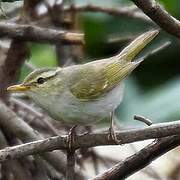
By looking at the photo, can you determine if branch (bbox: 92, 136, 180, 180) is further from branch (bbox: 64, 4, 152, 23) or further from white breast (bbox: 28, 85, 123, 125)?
branch (bbox: 64, 4, 152, 23)

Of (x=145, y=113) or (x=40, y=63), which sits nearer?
(x=145, y=113)

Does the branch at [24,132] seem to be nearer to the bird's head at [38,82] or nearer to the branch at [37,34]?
the bird's head at [38,82]

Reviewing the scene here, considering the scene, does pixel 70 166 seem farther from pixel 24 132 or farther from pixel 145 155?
pixel 24 132

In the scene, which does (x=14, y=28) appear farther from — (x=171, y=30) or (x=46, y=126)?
(x=171, y=30)

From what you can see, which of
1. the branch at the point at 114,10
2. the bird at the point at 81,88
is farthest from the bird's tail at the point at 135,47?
the branch at the point at 114,10

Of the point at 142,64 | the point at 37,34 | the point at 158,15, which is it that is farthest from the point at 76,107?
the point at 142,64

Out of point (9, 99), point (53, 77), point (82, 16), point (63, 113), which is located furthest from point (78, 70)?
point (82, 16)
